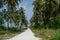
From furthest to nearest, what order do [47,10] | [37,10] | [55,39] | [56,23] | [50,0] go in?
[37,10], [47,10], [50,0], [56,23], [55,39]

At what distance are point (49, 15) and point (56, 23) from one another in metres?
11.2

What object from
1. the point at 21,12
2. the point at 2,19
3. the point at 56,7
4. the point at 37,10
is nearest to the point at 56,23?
the point at 56,7

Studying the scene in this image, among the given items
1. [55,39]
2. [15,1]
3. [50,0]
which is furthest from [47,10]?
[55,39]

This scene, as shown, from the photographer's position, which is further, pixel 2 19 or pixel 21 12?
pixel 21 12

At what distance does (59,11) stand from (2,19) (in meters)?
20.1

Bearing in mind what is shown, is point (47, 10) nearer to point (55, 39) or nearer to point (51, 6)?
point (51, 6)

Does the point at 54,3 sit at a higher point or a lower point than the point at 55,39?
higher

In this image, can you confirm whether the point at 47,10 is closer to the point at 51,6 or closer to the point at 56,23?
the point at 51,6

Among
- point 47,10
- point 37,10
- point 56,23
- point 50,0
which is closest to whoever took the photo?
point 56,23

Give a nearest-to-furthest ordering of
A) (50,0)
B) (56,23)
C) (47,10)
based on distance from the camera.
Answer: (56,23) → (50,0) → (47,10)

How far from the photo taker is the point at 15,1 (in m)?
47.8

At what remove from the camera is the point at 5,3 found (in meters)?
47.1

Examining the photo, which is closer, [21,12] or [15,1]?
[15,1]

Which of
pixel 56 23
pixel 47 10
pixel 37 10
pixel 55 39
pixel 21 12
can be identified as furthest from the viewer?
pixel 21 12
